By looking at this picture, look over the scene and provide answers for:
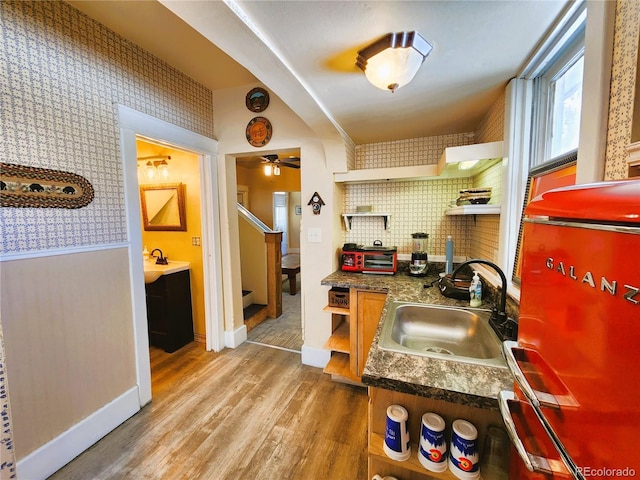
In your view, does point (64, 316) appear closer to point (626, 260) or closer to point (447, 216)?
point (626, 260)

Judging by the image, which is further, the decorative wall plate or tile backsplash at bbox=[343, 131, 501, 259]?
the decorative wall plate

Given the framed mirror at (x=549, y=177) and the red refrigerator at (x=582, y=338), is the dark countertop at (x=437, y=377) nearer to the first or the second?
the red refrigerator at (x=582, y=338)

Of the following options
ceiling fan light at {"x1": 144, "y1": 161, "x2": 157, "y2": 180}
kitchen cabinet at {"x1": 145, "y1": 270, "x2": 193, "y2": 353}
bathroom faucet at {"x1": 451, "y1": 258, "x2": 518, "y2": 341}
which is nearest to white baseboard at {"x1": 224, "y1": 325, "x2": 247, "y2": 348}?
kitchen cabinet at {"x1": 145, "y1": 270, "x2": 193, "y2": 353}

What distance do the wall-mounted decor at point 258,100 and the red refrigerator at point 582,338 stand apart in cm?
240

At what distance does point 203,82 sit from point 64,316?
2189 mm

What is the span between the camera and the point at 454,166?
175cm

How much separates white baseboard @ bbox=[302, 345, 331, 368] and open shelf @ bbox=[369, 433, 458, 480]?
1507 mm

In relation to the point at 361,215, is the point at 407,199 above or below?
above

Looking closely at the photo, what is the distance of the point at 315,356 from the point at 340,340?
0.39m

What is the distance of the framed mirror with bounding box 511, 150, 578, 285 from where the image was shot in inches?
38.5

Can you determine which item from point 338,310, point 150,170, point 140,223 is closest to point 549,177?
point 338,310

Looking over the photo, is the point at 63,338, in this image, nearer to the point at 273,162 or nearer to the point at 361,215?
the point at 361,215

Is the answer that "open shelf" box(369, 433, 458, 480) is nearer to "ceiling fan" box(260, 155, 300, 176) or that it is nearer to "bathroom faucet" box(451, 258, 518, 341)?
"bathroom faucet" box(451, 258, 518, 341)

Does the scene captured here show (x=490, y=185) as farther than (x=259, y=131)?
No
